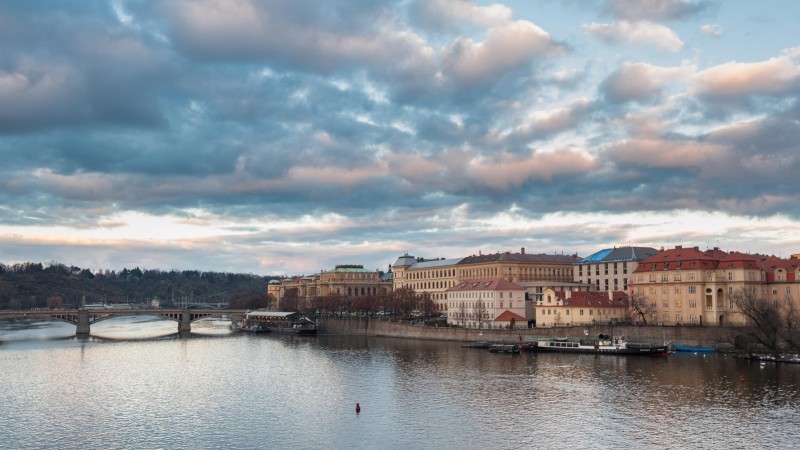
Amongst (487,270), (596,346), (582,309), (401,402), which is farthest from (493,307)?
(401,402)

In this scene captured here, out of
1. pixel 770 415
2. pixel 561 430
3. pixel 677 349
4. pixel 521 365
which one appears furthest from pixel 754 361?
pixel 561 430

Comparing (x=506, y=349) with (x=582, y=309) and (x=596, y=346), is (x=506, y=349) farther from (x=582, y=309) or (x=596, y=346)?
(x=582, y=309)

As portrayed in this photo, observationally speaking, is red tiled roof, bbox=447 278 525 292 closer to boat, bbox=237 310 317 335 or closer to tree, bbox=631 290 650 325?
tree, bbox=631 290 650 325

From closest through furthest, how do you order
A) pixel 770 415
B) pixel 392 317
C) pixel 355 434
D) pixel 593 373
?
1. pixel 355 434
2. pixel 770 415
3. pixel 593 373
4. pixel 392 317

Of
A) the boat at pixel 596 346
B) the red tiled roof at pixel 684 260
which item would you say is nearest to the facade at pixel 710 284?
the red tiled roof at pixel 684 260

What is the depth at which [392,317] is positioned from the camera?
144 meters

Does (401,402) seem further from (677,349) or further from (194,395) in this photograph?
(677,349)

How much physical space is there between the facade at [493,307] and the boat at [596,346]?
14799mm

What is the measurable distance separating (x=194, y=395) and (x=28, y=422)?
14.2 meters

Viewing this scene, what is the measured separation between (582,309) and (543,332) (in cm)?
678

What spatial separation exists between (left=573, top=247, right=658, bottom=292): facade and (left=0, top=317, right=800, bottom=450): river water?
42993mm

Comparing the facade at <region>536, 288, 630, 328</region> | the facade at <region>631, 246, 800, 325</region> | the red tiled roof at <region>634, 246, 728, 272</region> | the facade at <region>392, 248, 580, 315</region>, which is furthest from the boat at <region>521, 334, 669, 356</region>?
the facade at <region>392, 248, 580, 315</region>

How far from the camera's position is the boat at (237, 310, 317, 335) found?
490ft

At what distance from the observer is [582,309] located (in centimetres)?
10794
